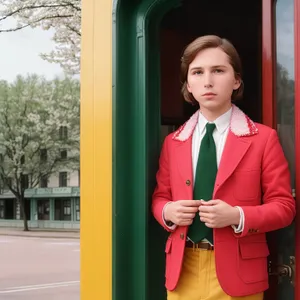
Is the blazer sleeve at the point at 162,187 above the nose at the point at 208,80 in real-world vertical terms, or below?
below

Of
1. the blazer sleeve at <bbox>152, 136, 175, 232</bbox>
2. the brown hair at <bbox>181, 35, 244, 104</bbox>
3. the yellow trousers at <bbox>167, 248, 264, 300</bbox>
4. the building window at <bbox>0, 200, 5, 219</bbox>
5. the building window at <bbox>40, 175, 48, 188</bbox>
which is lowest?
the building window at <bbox>0, 200, 5, 219</bbox>

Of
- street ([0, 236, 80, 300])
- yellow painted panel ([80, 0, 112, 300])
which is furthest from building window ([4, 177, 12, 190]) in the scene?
yellow painted panel ([80, 0, 112, 300])

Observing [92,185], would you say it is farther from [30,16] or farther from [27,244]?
[27,244]

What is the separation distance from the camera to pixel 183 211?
218 cm

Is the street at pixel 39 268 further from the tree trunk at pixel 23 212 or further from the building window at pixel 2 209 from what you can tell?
the building window at pixel 2 209

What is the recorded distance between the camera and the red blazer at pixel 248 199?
2.07m

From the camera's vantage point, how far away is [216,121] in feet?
7.46

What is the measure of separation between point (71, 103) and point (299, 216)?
54.3 feet

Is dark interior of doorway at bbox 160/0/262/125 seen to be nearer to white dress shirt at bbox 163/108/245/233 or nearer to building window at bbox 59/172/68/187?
white dress shirt at bbox 163/108/245/233

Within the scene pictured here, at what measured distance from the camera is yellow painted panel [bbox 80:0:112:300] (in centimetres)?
260

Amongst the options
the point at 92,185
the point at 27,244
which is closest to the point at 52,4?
the point at 92,185

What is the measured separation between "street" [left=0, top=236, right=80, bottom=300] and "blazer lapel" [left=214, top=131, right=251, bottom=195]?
1205 cm

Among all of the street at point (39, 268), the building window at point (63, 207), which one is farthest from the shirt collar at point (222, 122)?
the building window at point (63, 207)

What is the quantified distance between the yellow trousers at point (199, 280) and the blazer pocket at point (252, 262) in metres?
0.08
